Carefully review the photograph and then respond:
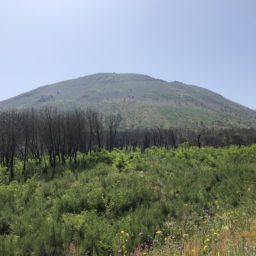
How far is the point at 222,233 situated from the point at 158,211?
5.20 meters

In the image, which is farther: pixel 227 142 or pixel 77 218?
pixel 227 142

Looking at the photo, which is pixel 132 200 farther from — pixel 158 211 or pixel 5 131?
pixel 5 131

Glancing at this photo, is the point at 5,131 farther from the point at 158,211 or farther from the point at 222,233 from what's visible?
the point at 222,233

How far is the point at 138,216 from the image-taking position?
10727mm

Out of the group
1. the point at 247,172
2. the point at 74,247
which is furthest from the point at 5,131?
the point at 74,247

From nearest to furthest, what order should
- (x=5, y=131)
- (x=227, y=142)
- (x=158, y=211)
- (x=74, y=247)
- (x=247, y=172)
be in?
(x=74, y=247) < (x=158, y=211) < (x=247, y=172) < (x=5, y=131) < (x=227, y=142)

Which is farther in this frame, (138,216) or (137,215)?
(137,215)

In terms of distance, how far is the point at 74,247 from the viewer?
839 cm

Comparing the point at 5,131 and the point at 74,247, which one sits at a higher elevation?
the point at 5,131

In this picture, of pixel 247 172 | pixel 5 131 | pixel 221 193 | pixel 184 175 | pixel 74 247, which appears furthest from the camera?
pixel 5 131

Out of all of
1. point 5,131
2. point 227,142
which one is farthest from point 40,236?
point 227,142

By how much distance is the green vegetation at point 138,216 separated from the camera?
666 cm

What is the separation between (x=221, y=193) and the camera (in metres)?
13.8

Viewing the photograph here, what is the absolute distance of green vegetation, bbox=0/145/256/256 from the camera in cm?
666
